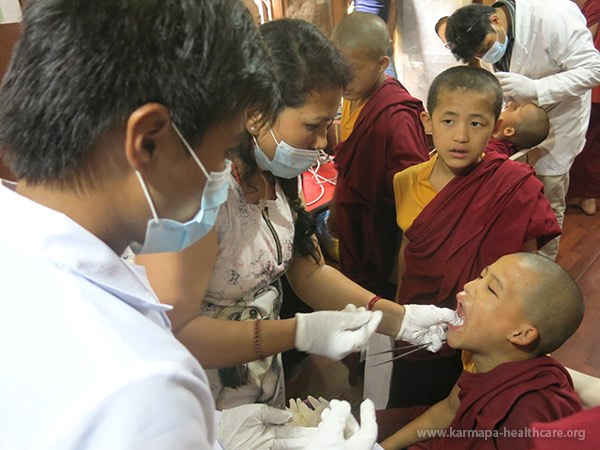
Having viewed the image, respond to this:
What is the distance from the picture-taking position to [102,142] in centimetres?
50

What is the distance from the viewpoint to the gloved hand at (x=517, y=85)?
2299mm

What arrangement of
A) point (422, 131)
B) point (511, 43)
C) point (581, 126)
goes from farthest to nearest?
1. point (581, 126)
2. point (511, 43)
3. point (422, 131)

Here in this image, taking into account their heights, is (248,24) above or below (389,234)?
above

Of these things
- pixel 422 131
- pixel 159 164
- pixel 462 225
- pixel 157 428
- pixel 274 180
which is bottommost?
pixel 462 225

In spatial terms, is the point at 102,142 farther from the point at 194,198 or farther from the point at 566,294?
the point at 566,294

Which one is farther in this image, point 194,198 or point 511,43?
point 511,43

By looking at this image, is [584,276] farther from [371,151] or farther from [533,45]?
[371,151]

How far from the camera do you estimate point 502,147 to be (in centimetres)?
228

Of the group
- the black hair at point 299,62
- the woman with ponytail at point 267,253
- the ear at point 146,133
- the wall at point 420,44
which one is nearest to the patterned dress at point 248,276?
the woman with ponytail at point 267,253

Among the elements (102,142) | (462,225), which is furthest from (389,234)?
(102,142)

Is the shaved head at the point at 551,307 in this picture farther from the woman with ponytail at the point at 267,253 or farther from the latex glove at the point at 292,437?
the latex glove at the point at 292,437

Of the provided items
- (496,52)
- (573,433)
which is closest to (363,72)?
(496,52)

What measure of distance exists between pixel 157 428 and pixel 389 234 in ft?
6.25

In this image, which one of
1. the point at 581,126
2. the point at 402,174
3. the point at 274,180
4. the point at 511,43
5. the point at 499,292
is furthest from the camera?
the point at 581,126
